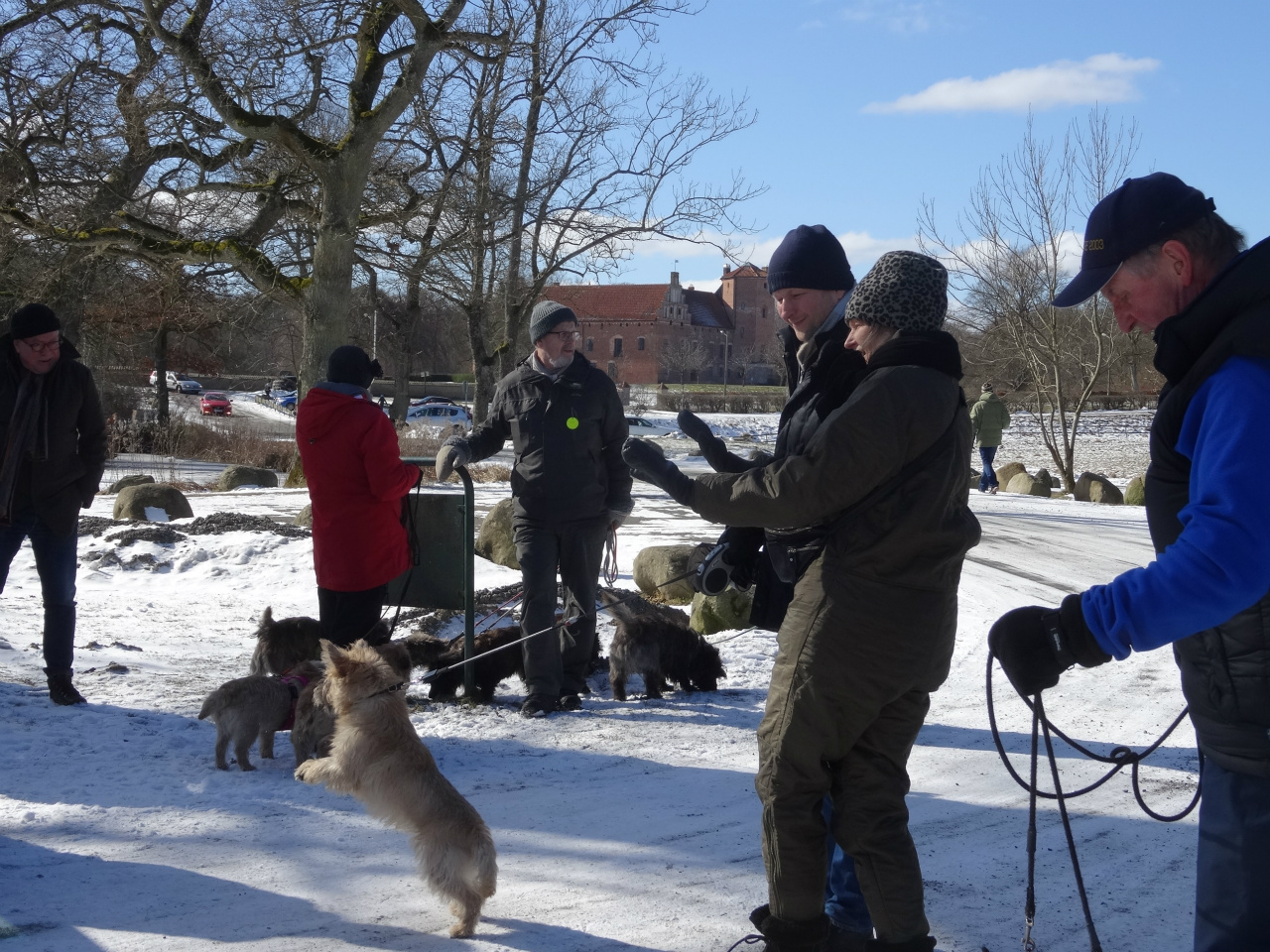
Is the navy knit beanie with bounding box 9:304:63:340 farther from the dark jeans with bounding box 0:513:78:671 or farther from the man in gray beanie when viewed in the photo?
the man in gray beanie

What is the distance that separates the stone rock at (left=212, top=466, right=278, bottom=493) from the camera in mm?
20156

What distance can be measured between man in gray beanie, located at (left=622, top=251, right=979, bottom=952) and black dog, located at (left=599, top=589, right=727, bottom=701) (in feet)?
11.6

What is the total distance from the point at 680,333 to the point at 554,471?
83.4 metres

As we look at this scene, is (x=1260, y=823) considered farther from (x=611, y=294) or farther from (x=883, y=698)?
(x=611, y=294)

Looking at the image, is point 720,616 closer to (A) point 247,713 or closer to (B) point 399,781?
(A) point 247,713

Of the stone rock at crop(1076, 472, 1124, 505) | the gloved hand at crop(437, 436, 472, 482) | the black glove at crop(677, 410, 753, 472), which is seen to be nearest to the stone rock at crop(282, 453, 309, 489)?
the gloved hand at crop(437, 436, 472, 482)

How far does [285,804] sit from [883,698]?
3.04 m

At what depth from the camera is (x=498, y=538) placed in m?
11.1

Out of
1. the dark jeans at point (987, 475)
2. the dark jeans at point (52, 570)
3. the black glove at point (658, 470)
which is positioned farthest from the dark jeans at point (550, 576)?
the dark jeans at point (987, 475)

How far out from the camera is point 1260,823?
7.19ft

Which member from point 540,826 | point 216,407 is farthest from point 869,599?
point 216,407

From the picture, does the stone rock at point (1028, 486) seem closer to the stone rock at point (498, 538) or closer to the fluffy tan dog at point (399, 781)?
the stone rock at point (498, 538)

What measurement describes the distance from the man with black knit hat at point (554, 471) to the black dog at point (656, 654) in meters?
0.38

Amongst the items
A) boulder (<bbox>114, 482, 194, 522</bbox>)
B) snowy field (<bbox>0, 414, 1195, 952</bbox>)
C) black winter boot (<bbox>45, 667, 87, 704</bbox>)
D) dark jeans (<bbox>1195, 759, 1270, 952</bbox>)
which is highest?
dark jeans (<bbox>1195, 759, 1270, 952</bbox>)
